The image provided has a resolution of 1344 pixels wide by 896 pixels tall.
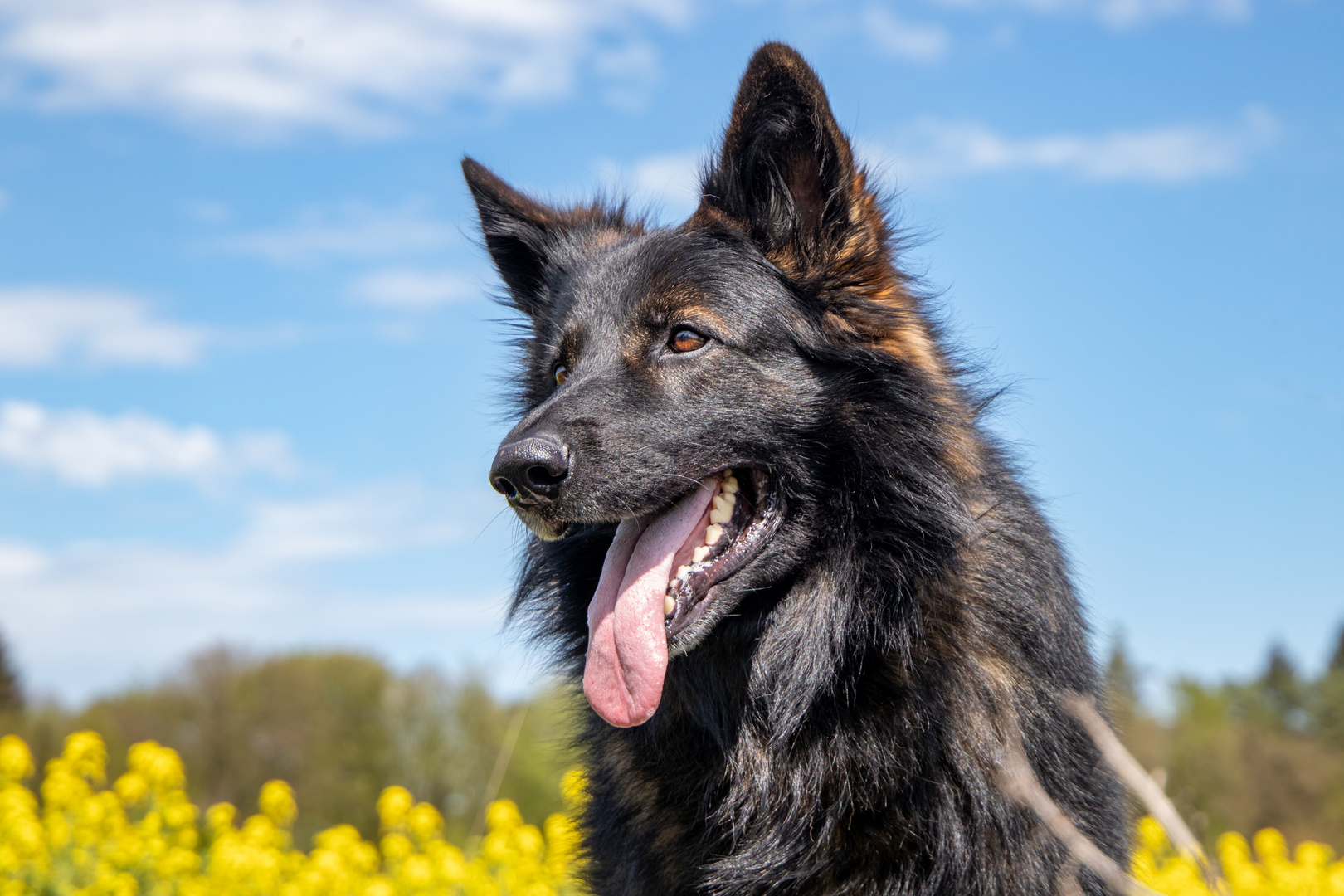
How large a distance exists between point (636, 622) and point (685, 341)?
34.5 inches

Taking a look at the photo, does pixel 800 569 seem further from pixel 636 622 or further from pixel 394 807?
pixel 394 807

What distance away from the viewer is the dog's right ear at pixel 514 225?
14.0 ft

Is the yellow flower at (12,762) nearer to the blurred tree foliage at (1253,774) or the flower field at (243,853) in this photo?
the flower field at (243,853)

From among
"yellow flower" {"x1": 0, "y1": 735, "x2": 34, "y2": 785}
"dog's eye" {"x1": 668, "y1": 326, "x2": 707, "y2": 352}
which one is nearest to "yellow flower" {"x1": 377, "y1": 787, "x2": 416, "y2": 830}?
"yellow flower" {"x1": 0, "y1": 735, "x2": 34, "y2": 785}

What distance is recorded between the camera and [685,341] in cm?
333

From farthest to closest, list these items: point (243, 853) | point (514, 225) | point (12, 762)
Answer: point (12, 762) < point (243, 853) < point (514, 225)

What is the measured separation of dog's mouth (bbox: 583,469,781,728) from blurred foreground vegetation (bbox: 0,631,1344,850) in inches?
902

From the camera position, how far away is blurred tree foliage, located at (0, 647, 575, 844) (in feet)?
98.3

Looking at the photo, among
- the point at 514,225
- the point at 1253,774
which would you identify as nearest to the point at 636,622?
the point at 514,225

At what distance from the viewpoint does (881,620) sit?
122 inches

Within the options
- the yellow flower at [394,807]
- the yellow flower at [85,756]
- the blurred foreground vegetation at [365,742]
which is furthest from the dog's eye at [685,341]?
the blurred foreground vegetation at [365,742]

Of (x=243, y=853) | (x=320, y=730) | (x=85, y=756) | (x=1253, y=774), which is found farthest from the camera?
(x=320, y=730)

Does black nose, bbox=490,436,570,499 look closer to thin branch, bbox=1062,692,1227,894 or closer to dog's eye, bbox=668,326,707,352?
dog's eye, bbox=668,326,707,352

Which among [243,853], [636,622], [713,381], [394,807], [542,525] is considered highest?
[713,381]
